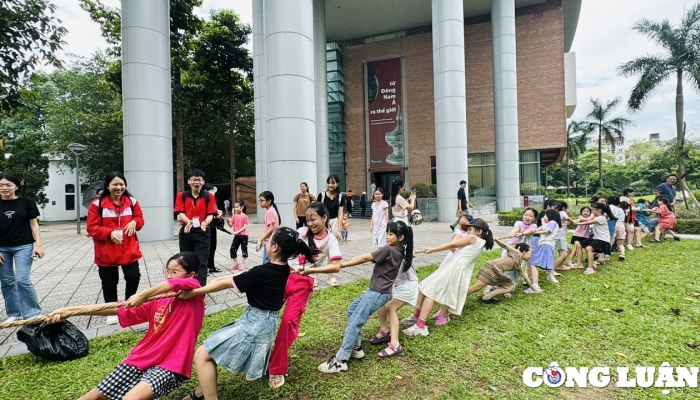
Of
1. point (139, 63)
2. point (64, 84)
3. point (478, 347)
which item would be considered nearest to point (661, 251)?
point (478, 347)

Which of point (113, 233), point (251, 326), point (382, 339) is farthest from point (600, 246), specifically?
point (113, 233)

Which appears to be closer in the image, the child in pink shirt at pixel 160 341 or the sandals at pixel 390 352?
the child in pink shirt at pixel 160 341

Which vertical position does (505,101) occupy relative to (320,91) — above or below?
below

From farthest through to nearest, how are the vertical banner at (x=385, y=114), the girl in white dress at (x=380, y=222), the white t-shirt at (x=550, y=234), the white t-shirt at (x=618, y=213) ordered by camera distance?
1. the vertical banner at (x=385, y=114)
2. the white t-shirt at (x=618, y=213)
3. the girl in white dress at (x=380, y=222)
4. the white t-shirt at (x=550, y=234)

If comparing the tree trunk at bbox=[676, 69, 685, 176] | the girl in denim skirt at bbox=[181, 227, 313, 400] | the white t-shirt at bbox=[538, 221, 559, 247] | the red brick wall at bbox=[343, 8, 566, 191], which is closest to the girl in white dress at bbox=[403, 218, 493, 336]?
the girl in denim skirt at bbox=[181, 227, 313, 400]

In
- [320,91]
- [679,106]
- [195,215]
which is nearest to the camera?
[195,215]

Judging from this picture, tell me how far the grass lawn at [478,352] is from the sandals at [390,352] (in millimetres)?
64

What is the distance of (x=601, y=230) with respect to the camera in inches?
266

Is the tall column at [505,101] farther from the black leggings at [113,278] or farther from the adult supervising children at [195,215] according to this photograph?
the black leggings at [113,278]

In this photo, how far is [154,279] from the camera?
6.57 metres

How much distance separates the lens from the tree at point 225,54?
23.5m

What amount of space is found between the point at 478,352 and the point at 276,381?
6.43 feet

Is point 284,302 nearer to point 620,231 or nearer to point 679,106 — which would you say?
point 620,231

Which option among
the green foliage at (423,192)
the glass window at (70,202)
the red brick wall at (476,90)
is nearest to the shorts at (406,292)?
the green foliage at (423,192)
